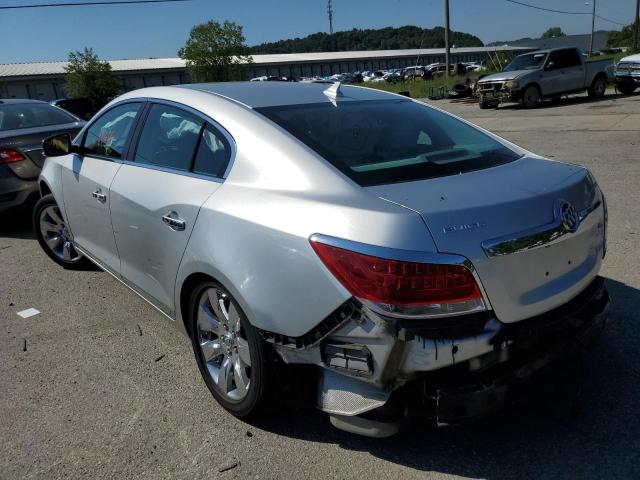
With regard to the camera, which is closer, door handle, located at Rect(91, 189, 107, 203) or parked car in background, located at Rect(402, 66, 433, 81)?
door handle, located at Rect(91, 189, 107, 203)

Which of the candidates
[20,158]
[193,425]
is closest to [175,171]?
[193,425]

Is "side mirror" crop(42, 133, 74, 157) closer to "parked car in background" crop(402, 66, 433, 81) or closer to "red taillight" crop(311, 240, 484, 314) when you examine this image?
"red taillight" crop(311, 240, 484, 314)

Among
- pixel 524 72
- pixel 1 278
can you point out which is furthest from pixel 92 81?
pixel 1 278

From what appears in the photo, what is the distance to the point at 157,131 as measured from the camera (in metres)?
3.56

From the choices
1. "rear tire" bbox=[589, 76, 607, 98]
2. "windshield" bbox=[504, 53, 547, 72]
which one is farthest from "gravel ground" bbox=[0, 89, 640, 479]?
"rear tire" bbox=[589, 76, 607, 98]

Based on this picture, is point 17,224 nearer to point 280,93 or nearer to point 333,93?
point 280,93

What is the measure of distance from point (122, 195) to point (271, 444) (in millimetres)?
1793

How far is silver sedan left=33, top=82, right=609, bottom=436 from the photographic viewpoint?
7.03 ft

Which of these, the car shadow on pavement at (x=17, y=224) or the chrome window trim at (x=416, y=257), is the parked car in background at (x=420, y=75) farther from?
the chrome window trim at (x=416, y=257)

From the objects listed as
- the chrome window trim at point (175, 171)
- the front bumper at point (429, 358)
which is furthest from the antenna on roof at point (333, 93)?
the front bumper at point (429, 358)

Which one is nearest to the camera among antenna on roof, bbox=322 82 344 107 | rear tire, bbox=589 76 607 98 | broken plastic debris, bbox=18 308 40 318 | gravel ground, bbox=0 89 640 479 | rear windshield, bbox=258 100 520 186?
gravel ground, bbox=0 89 640 479

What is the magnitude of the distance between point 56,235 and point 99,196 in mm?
1861

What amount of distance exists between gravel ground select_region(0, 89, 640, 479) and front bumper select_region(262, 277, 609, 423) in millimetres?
393

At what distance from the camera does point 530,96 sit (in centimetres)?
1853
